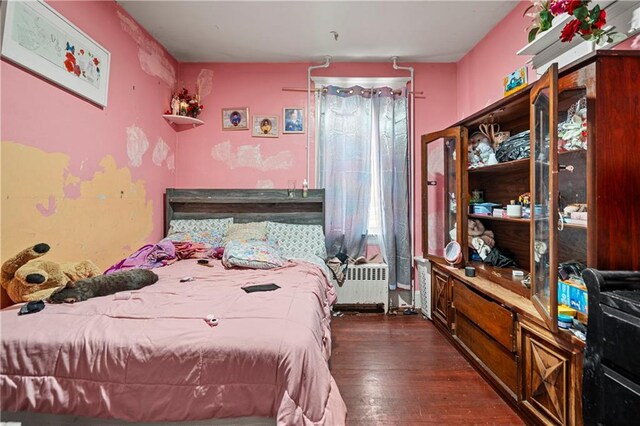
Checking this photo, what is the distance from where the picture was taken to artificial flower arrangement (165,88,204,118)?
3268 mm

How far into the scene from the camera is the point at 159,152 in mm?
3148

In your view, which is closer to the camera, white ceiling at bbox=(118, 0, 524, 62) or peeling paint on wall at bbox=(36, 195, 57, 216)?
peeling paint on wall at bbox=(36, 195, 57, 216)

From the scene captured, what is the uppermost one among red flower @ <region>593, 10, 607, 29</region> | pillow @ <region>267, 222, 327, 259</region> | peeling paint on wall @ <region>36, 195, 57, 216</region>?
red flower @ <region>593, 10, 607, 29</region>

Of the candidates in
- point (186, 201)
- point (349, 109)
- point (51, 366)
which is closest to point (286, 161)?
point (349, 109)

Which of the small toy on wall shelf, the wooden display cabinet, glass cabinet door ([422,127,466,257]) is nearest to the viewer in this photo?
the wooden display cabinet

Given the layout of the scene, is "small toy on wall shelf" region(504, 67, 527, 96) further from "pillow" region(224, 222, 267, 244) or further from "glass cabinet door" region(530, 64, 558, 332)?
"pillow" region(224, 222, 267, 244)

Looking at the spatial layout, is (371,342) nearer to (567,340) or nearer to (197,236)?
(567,340)

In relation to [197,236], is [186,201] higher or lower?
higher

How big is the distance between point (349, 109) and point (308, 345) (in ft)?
9.13

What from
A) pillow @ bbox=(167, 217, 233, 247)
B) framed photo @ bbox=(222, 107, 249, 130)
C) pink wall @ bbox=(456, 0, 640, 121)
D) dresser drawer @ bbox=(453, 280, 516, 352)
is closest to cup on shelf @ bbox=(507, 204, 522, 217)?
dresser drawer @ bbox=(453, 280, 516, 352)

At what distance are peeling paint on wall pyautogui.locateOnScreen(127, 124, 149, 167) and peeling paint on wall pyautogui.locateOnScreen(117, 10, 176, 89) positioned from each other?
1.97ft

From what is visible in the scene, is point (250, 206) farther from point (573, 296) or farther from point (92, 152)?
point (573, 296)

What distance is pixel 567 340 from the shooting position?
1.40 m

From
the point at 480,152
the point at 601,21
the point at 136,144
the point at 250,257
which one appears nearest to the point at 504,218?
the point at 480,152
